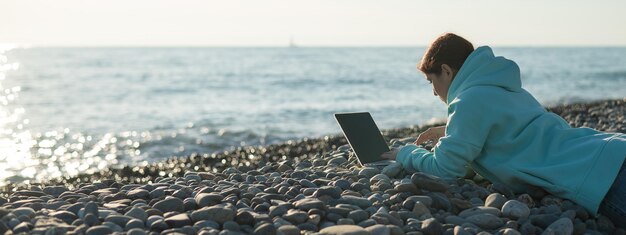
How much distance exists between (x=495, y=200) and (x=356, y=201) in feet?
2.79

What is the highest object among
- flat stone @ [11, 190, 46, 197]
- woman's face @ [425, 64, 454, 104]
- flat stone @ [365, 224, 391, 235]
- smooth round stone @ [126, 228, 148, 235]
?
woman's face @ [425, 64, 454, 104]

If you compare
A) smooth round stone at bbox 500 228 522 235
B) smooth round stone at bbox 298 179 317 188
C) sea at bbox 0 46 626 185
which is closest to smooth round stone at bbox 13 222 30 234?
smooth round stone at bbox 298 179 317 188

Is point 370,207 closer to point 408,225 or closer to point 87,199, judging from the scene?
point 408,225

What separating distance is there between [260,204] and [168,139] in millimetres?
10018

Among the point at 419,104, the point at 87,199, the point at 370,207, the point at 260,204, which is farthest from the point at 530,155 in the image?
the point at 419,104

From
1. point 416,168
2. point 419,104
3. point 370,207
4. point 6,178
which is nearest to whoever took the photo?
point 370,207

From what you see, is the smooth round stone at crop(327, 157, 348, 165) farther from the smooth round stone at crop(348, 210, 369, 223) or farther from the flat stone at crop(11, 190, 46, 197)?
the flat stone at crop(11, 190, 46, 197)

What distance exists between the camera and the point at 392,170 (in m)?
4.88

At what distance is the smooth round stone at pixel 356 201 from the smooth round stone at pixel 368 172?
2.66 feet

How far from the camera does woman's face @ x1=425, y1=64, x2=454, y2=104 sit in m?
4.51

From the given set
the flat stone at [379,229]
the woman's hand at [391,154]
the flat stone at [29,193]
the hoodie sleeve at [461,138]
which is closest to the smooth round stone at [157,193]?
the flat stone at [29,193]

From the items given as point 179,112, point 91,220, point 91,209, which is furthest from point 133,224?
point 179,112

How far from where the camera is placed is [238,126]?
15.4m

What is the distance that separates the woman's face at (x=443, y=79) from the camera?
4.51 metres
